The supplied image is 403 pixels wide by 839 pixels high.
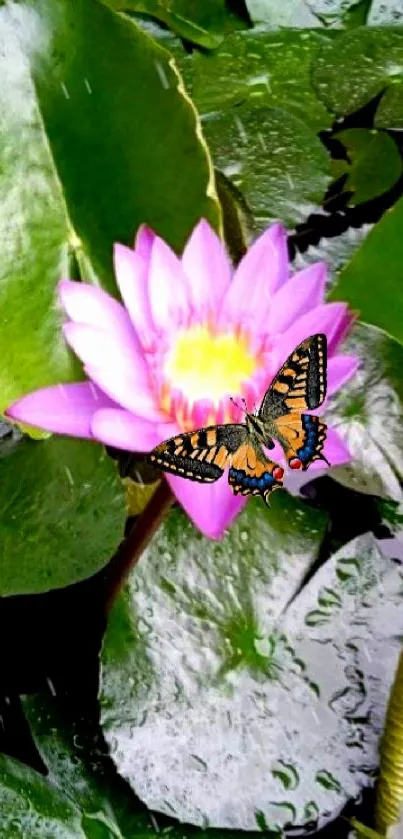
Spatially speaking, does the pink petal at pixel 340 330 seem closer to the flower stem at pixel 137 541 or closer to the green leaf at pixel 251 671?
the flower stem at pixel 137 541

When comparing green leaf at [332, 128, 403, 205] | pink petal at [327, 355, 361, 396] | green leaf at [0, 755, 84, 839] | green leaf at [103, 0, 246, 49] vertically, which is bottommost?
green leaf at [0, 755, 84, 839]

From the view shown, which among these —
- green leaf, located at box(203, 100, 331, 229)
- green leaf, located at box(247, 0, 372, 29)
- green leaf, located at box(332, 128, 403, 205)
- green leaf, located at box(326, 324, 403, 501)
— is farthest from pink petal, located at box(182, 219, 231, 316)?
green leaf, located at box(247, 0, 372, 29)

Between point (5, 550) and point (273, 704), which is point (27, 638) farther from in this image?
point (273, 704)

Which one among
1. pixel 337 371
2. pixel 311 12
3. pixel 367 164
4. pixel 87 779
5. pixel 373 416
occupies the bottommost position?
pixel 87 779

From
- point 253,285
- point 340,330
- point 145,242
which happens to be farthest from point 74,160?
point 340,330

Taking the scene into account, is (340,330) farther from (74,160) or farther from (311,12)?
(311,12)

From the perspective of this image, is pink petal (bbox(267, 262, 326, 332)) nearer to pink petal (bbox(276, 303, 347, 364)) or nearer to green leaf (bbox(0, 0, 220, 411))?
pink petal (bbox(276, 303, 347, 364))
